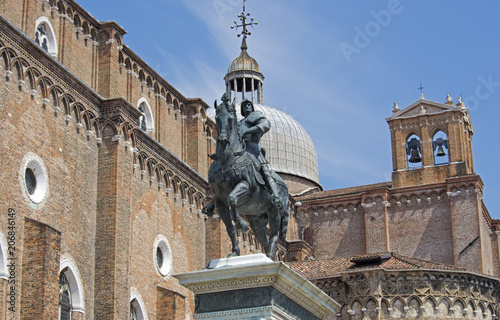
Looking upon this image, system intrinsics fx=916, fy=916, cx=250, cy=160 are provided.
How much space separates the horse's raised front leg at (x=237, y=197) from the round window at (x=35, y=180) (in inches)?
489

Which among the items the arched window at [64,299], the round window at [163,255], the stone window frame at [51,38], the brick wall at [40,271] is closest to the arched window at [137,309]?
the round window at [163,255]

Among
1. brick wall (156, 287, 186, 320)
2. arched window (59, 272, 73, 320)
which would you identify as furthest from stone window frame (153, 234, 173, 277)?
arched window (59, 272, 73, 320)

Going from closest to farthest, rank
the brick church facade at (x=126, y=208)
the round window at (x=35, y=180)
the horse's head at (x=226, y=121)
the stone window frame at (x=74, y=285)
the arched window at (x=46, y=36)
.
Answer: the horse's head at (x=226, y=121) < the brick church facade at (x=126, y=208) < the round window at (x=35, y=180) < the stone window frame at (x=74, y=285) < the arched window at (x=46, y=36)

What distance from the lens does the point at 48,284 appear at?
1945cm

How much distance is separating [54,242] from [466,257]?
22.8 metres

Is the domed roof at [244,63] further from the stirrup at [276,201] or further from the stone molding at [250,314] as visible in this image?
the stone molding at [250,314]

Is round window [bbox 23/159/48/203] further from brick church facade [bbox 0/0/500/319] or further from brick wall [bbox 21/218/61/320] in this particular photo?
brick wall [bbox 21/218/61/320]

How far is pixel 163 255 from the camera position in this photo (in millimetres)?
27375

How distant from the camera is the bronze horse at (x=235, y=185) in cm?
958

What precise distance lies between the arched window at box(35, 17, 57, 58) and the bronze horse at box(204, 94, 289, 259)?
1548 centimetres

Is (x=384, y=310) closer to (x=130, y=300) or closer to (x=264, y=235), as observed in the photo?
(x=130, y=300)

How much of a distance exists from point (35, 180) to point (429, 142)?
23458 millimetres

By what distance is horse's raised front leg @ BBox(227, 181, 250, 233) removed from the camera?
934 cm

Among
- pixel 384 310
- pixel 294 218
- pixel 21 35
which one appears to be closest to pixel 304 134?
pixel 294 218
